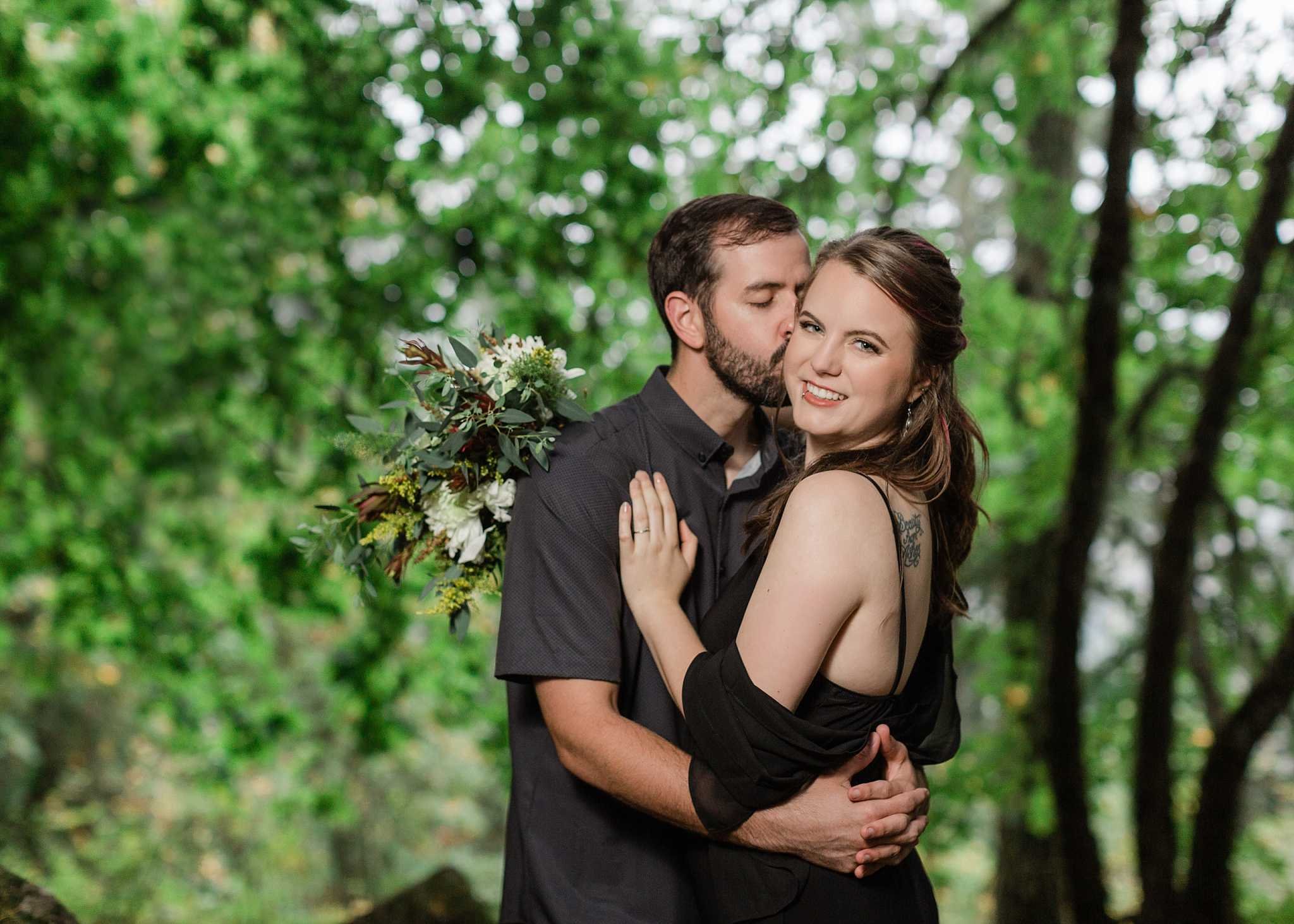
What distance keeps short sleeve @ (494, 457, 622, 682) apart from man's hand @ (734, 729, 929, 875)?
0.39 metres

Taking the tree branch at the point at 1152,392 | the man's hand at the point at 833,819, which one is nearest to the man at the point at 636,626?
the man's hand at the point at 833,819

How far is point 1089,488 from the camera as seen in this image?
4770mm

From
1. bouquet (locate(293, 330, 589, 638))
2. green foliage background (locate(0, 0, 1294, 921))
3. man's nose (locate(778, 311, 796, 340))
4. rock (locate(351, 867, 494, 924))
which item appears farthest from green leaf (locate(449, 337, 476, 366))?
green foliage background (locate(0, 0, 1294, 921))

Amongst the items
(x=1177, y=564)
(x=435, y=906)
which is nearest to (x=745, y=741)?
(x=435, y=906)

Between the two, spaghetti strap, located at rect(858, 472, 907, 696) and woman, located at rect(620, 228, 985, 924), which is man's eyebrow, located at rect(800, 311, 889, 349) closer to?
woman, located at rect(620, 228, 985, 924)

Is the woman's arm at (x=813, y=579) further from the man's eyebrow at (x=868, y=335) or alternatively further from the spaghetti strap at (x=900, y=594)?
the man's eyebrow at (x=868, y=335)

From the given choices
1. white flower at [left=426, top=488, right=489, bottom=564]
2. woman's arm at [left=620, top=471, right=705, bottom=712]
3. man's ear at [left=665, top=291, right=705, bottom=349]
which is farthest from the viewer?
man's ear at [left=665, top=291, right=705, bottom=349]

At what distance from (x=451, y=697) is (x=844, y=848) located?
4.11m

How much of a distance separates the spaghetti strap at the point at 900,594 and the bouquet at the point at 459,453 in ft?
2.31

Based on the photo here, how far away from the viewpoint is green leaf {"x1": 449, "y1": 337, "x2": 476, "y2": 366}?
2.27 metres

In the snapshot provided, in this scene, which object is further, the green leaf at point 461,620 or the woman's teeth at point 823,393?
the green leaf at point 461,620

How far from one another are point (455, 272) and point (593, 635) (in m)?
3.29

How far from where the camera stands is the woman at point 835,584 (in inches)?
69.7

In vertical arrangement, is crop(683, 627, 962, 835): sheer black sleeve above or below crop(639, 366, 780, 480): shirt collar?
below
